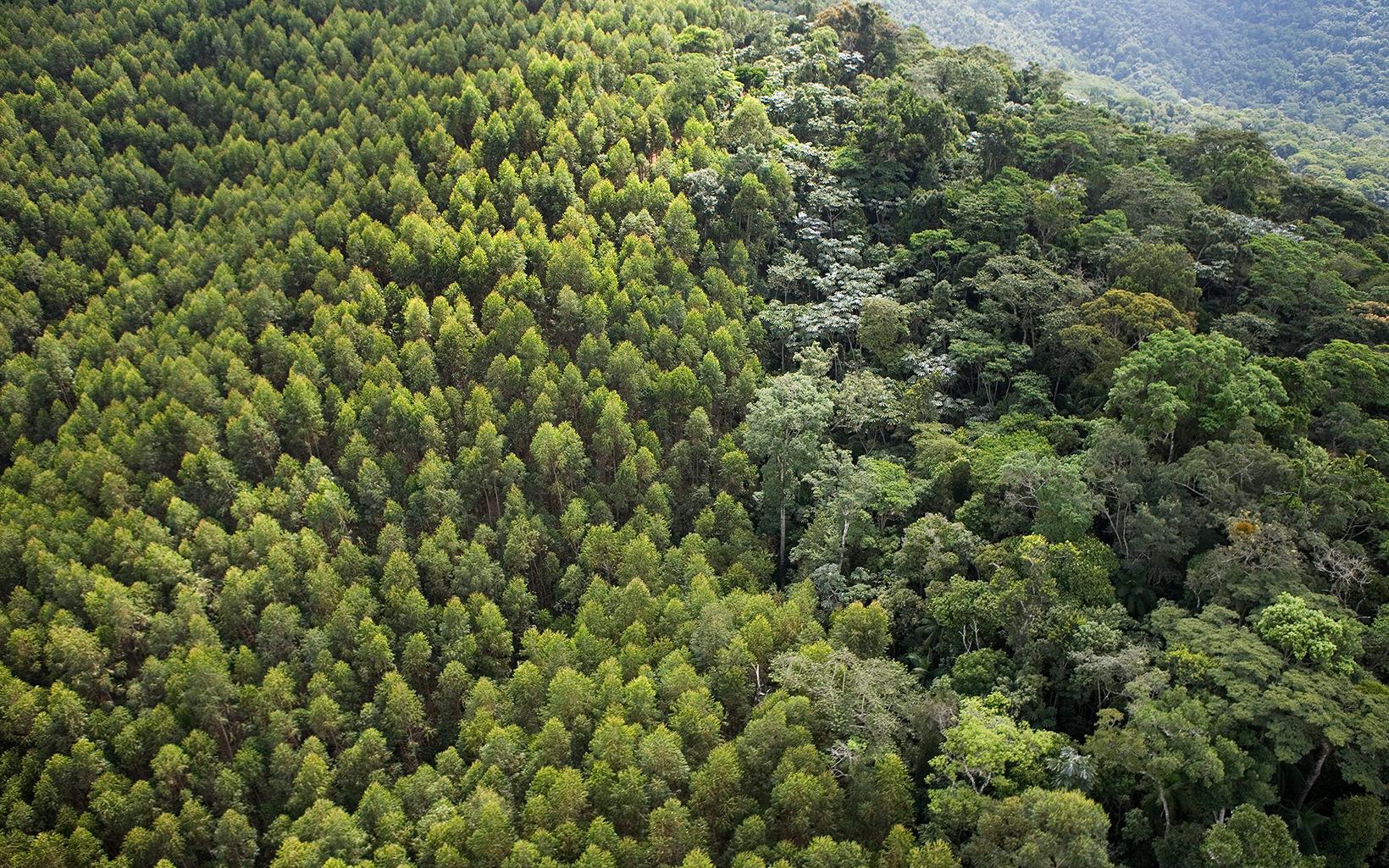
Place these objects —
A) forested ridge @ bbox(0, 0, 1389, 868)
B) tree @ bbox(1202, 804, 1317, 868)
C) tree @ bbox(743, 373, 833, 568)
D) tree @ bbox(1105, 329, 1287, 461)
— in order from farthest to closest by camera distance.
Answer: tree @ bbox(743, 373, 833, 568) → tree @ bbox(1105, 329, 1287, 461) → forested ridge @ bbox(0, 0, 1389, 868) → tree @ bbox(1202, 804, 1317, 868)

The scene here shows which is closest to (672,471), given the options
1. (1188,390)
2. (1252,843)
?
(1188,390)

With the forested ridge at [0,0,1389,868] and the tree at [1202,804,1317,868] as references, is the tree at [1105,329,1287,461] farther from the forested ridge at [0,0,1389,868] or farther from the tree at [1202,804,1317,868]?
the tree at [1202,804,1317,868]

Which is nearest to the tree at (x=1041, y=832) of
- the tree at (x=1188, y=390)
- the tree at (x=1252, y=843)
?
the tree at (x=1252, y=843)

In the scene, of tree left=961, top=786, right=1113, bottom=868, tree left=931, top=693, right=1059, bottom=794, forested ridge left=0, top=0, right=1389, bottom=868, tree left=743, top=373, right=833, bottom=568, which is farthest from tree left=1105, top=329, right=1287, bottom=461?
tree left=961, top=786, right=1113, bottom=868

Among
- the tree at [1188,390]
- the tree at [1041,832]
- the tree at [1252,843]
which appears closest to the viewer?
the tree at [1252,843]

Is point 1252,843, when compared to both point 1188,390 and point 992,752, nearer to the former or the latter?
point 992,752

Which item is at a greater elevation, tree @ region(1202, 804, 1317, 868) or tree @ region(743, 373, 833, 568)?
tree @ region(1202, 804, 1317, 868)

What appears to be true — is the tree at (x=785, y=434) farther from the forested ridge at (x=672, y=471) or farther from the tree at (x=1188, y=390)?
the tree at (x=1188, y=390)

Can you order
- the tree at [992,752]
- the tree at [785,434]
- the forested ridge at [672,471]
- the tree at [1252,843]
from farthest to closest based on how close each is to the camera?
the tree at [785,434] → the forested ridge at [672,471] → the tree at [992,752] → the tree at [1252,843]

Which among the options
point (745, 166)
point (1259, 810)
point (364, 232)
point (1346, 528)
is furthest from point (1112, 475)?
point (364, 232)

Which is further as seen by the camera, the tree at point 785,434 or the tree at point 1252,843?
the tree at point 785,434
